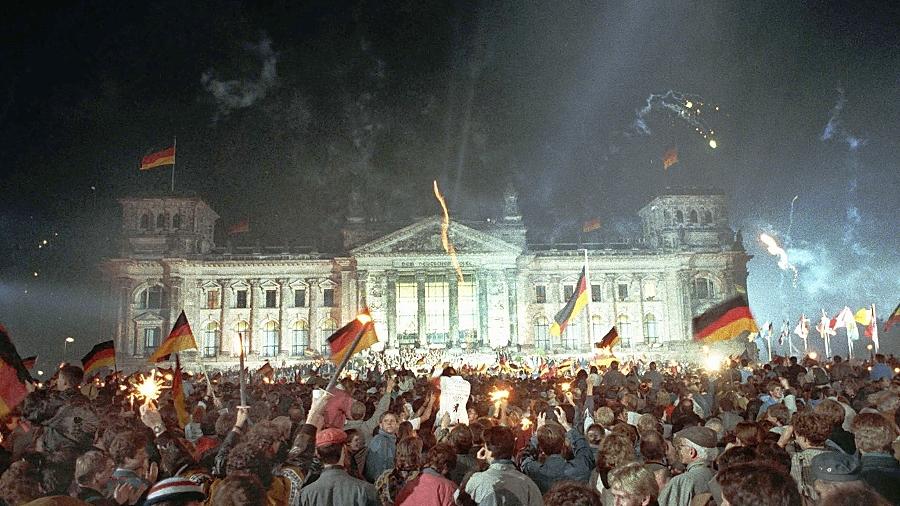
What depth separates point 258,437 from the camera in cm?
577

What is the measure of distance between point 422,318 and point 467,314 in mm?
4175

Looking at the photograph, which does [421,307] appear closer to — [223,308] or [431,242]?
[431,242]

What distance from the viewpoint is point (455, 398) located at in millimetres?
10469

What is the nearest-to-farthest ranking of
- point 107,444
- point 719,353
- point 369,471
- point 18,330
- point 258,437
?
point 258,437 → point 107,444 → point 369,471 → point 18,330 → point 719,353

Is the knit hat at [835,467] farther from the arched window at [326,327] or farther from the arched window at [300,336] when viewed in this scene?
the arched window at [300,336]

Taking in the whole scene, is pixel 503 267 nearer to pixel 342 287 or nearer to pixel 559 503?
pixel 342 287

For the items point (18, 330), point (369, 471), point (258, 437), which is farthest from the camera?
point (18, 330)

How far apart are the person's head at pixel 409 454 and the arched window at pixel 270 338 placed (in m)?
57.4

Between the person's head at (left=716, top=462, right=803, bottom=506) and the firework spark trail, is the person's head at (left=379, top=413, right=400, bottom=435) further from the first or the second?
the firework spark trail

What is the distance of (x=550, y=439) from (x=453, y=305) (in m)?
53.2

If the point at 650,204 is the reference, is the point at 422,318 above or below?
below

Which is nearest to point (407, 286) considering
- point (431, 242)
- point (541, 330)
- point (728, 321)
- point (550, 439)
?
point (431, 242)

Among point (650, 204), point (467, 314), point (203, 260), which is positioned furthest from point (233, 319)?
Answer: point (650, 204)

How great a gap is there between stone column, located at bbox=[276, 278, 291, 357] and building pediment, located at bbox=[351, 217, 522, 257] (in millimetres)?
7391
